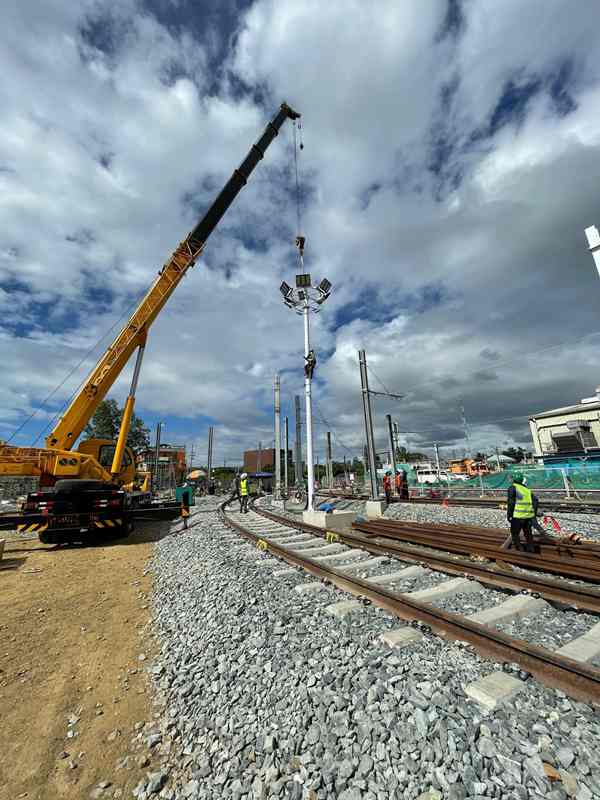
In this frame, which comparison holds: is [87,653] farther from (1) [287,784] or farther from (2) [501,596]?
(2) [501,596]

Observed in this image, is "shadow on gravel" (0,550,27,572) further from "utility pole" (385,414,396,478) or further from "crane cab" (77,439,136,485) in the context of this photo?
"utility pole" (385,414,396,478)

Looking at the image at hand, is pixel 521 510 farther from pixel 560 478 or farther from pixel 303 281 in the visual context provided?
pixel 560 478

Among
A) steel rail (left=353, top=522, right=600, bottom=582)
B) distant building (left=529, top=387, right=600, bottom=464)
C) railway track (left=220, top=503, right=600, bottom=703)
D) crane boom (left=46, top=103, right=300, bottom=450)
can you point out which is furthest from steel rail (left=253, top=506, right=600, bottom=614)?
distant building (left=529, top=387, right=600, bottom=464)

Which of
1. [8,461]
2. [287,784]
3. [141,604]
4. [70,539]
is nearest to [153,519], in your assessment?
[70,539]

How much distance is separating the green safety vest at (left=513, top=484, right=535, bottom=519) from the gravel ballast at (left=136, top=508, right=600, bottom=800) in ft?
16.7

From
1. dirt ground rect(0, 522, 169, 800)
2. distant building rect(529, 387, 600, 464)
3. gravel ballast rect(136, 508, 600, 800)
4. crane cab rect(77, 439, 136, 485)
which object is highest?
distant building rect(529, 387, 600, 464)

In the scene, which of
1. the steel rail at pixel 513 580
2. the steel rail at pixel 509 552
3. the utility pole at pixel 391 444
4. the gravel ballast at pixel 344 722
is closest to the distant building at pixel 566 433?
the utility pole at pixel 391 444

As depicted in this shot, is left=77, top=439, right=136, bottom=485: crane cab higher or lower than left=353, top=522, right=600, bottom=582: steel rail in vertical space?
higher

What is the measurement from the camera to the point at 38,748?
9.12 feet

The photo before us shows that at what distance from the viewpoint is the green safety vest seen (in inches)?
301

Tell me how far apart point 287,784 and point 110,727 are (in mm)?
1807

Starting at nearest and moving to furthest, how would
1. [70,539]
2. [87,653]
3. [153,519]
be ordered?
1. [87,653]
2. [70,539]
3. [153,519]

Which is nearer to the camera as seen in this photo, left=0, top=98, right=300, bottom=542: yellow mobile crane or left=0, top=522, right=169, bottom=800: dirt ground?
left=0, top=522, right=169, bottom=800: dirt ground

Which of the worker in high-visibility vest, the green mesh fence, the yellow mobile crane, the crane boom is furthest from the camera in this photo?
the green mesh fence
